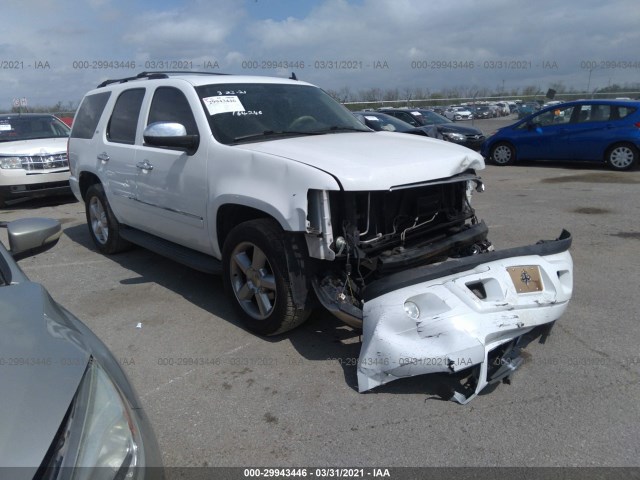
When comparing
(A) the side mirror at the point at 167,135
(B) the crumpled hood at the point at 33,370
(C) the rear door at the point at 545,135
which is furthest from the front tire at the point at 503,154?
(B) the crumpled hood at the point at 33,370

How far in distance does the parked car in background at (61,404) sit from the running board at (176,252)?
2183 mm

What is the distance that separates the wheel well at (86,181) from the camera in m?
6.38

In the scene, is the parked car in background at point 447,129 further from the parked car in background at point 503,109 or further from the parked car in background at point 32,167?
the parked car in background at point 503,109

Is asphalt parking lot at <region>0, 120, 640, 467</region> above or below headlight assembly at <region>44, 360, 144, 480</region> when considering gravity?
below

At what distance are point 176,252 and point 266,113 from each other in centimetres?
152

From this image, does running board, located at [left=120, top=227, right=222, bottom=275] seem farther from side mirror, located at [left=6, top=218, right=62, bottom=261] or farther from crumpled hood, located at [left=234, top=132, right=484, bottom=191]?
side mirror, located at [left=6, top=218, right=62, bottom=261]

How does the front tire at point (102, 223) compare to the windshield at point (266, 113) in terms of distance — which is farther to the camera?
the front tire at point (102, 223)

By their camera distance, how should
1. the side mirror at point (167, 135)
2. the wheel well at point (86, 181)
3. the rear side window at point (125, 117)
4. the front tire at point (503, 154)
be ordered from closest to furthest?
the side mirror at point (167, 135)
the rear side window at point (125, 117)
the wheel well at point (86, 181)
the front tire at point (503, 154)

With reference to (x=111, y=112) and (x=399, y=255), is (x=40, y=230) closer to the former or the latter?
(x=399, y=255)

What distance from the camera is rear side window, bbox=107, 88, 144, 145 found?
17.5 feet

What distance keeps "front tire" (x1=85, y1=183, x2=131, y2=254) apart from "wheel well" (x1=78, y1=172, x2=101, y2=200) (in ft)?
0.33

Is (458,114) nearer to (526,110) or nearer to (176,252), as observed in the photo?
(526,110)

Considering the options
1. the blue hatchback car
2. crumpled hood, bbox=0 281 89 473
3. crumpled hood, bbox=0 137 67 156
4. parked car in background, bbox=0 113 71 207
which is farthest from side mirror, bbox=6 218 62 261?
the blue hatchback car

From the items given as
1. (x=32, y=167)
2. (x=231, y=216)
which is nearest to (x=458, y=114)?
(x=32, y=167)
